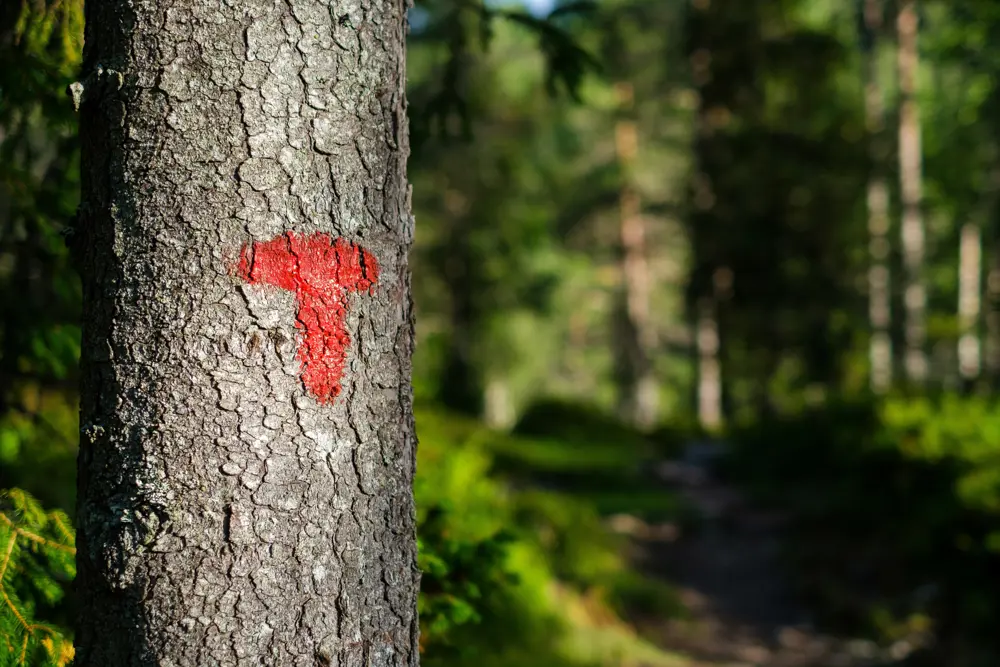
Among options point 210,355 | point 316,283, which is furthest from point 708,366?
point 210,355

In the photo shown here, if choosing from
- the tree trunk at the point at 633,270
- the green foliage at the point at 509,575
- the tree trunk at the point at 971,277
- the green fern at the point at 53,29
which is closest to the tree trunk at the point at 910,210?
the tree trunk at the point at 971,277

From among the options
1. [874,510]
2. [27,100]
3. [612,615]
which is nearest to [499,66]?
[874,510]

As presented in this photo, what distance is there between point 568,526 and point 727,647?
1695 millimetres

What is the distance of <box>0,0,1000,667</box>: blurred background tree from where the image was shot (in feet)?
11.3

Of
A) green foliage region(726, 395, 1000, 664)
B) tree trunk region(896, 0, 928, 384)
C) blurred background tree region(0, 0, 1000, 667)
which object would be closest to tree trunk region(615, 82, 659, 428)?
blurred background tree region(0, 0, 1000, 667)

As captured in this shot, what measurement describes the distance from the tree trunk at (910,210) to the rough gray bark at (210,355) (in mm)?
13135

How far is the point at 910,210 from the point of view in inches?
536

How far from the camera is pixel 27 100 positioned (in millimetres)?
2861

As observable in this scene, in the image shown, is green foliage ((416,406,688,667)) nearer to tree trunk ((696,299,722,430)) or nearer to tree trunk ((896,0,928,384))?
tree trunk ((896,0,928,384))

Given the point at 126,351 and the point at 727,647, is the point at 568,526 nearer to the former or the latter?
the point at 727,647

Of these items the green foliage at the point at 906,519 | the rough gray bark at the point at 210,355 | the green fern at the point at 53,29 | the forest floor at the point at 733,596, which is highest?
the green fern at the point at 53,29

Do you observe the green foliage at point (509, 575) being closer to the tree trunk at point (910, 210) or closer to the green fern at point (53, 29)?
the green fern at point (53, 29)

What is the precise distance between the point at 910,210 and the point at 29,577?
13.7 m

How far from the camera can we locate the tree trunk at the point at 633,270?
23.1m
